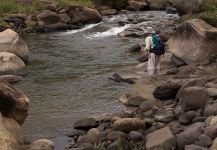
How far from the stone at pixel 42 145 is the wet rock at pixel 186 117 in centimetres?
353

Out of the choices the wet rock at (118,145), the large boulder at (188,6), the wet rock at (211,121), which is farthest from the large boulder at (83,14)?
the wet rock at (211,121)

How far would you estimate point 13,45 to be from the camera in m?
22.7

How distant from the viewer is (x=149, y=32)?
29.8 m

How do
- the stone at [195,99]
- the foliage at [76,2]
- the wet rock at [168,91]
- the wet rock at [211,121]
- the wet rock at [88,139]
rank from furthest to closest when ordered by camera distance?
the foliage at [76,2], the wet rock at [168,91], the stone at [195,99], the wet rock at [88,139], the wet rock at [211,121]

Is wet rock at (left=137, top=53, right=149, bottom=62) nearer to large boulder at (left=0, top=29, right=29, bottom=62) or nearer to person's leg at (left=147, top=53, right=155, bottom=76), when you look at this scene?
person's leg at (left=147, top=53, right=155, bottom=76)

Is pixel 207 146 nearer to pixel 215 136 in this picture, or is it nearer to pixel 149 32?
pixel 215 136

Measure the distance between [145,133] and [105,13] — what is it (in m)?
27.2

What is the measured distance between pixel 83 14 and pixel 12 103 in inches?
934

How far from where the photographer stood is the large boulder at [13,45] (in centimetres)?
2252

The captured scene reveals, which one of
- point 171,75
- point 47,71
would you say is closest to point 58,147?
point 171,75

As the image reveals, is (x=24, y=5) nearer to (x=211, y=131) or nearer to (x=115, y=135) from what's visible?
(x=115, y=135)

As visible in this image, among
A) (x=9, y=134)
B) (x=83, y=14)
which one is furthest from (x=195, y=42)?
(x=83, y=14)

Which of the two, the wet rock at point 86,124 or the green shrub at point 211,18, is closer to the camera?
the wet rock at point 86,124

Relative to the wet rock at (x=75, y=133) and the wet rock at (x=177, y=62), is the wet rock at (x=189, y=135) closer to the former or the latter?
the wet rock at (x=75, y=133)
